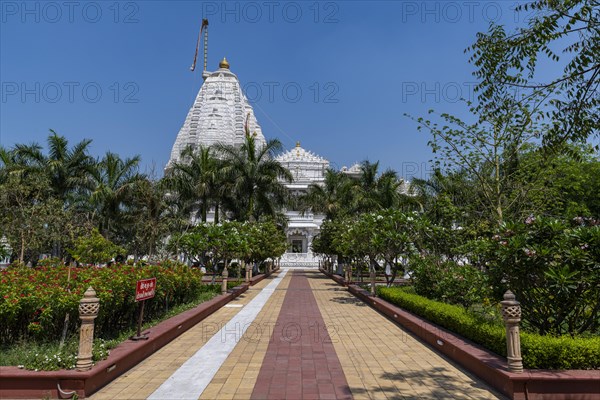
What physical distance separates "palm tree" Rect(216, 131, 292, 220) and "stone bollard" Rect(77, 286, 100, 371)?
65.7ft

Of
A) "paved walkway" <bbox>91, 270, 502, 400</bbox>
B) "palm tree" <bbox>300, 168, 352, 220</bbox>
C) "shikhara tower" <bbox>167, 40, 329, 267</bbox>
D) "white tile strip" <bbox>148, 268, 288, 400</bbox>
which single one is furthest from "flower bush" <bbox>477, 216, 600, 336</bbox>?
"shikhara tower" <bbox>167, 40, 329, 267</bbox>

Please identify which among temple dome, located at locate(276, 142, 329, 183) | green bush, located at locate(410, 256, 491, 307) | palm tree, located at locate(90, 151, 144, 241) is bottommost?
green bush, located at locate(410, 256, 491, 307)

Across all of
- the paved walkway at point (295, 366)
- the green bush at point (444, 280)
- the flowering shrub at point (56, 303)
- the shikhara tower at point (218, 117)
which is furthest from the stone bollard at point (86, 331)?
the shikhara tower at point (218, 117)

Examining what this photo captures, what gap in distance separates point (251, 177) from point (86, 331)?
20.9 m

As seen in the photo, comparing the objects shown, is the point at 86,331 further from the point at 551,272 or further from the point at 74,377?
the point at 551,272

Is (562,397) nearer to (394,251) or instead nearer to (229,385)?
(229,385)

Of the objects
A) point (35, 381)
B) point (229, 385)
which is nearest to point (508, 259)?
point (229, 385)

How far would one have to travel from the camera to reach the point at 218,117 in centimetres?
6241

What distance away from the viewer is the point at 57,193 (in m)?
26.3

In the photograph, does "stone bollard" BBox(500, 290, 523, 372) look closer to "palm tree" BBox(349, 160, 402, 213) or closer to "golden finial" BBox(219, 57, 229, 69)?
"palm tree" BBox(349, 160, 402, 213)

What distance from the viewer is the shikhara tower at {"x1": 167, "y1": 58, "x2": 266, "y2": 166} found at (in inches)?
2398

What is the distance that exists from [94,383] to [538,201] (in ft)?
56.7

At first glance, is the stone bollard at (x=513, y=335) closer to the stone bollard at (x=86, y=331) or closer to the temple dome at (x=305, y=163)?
the stone bollard at (x=86, y=331)

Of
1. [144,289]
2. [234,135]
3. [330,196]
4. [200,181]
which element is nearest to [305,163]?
[234,135]
